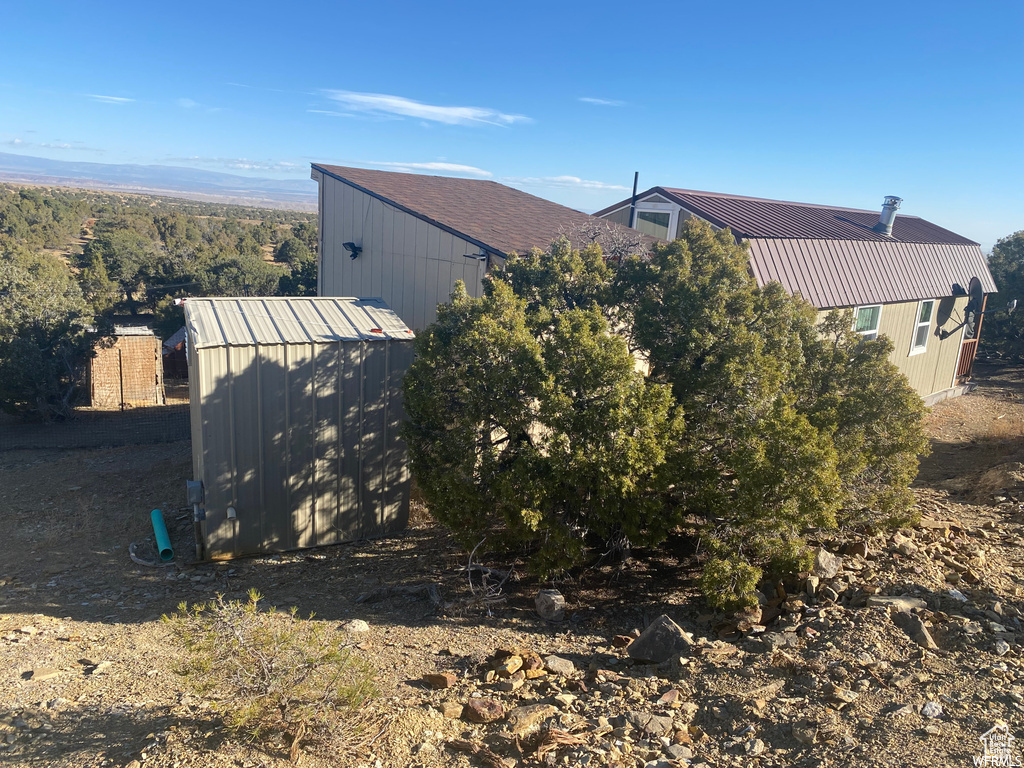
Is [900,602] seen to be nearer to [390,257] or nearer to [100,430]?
[390,257]

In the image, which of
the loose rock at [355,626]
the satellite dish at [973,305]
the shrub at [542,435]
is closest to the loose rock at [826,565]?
the shrub at [542,435]

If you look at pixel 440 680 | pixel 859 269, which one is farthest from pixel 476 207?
pixel 440 680

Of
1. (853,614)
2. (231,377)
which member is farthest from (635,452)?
(231,377)

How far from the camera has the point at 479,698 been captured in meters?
4.84

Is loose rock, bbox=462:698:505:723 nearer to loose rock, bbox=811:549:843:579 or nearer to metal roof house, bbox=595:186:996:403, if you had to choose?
loose rock, bbox=811:549:843:579

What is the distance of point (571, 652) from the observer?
5.81 m

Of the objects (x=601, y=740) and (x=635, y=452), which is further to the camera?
(x=635, y=452)

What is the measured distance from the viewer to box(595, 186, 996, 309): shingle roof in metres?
12.8

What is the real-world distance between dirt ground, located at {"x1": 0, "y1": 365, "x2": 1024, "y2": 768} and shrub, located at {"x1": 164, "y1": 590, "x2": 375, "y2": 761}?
0.46 ft

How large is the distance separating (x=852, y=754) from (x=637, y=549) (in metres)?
4.21

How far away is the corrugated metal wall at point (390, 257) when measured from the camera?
10.5 metres

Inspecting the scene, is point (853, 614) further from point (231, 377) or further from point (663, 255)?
point (231, 377)

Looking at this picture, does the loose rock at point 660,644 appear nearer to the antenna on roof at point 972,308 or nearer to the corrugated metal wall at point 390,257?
the corrugated metal wall at point 390,257

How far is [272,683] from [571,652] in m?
2.67
